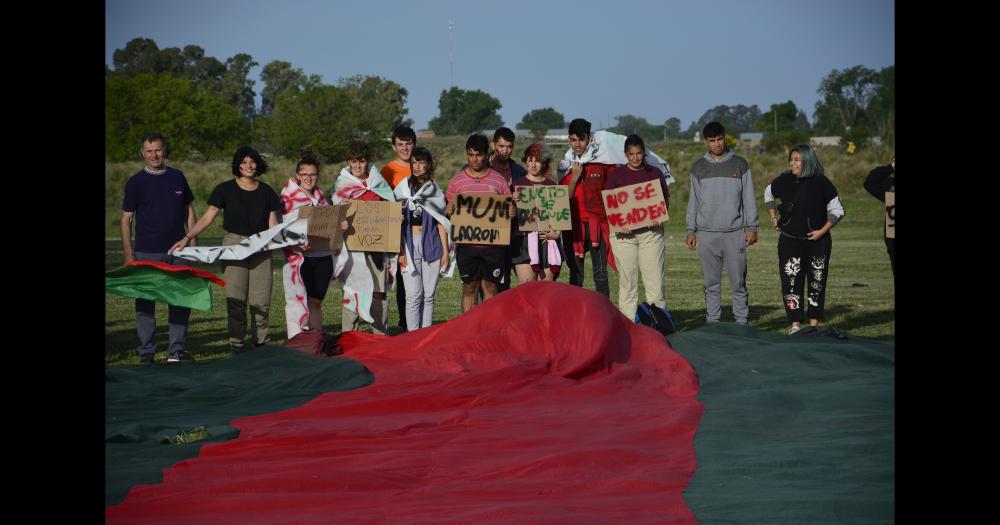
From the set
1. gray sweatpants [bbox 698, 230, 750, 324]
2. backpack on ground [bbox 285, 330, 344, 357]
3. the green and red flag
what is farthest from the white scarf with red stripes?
gray sweatpants [bbox 698, 230, 750, 324]

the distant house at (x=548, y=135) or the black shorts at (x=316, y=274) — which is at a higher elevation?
the distant house at (x=548, y=135)

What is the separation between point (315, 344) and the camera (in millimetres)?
8211

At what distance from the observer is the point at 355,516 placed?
4.39m

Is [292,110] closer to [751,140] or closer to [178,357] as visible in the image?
[751,140]

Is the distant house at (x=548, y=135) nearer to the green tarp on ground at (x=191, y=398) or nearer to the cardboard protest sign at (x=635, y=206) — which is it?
the cardboard protest sign at (x=635, y=206)

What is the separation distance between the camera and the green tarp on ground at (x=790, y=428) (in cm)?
450

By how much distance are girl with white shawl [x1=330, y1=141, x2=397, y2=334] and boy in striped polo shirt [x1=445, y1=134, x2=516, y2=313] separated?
59 centimetres

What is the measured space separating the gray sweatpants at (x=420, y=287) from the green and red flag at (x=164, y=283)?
1747 millimetres

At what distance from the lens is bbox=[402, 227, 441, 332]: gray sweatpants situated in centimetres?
976

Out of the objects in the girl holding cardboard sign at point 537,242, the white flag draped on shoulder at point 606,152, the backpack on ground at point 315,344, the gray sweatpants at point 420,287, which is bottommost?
the backpack on ground at point 315,344

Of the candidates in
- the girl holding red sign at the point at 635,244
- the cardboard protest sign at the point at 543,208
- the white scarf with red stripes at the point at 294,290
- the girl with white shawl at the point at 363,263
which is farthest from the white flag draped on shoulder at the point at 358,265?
the girl holding red sign at the point at 635,244

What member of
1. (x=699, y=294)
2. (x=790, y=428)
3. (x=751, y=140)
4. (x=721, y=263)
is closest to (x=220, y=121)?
(x=751, y=140)
